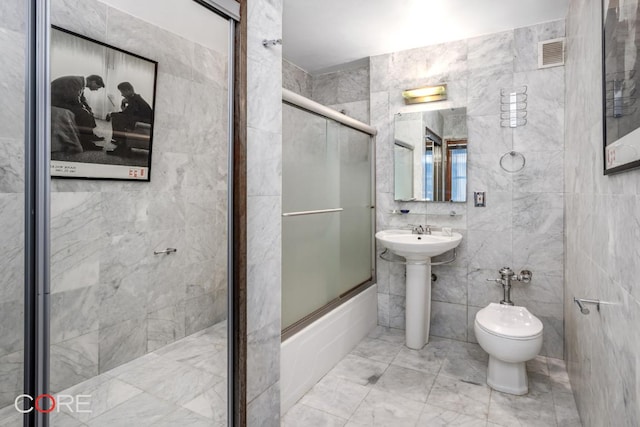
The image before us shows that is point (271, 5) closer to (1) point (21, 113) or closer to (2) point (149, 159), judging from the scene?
(2) point (149, 159)

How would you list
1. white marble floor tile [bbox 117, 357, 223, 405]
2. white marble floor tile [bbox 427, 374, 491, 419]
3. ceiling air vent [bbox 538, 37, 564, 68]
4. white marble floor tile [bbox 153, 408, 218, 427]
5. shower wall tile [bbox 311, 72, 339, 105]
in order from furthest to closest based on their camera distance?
shower wall tile [bbox 311, 72, 339, 105] < ceiling air vent [bbox 538, 37, 564, 68] < white marble floor tile [bbox 427, 374, 491, 419] < white marble floor tile [bbox 153, 408, 218, 427] < white marble floor tile [bbox 117, 357, 223, 405]

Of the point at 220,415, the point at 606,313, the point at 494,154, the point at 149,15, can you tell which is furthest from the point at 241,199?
the point at 494,154

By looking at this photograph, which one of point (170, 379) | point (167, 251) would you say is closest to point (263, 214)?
point (167, 251)

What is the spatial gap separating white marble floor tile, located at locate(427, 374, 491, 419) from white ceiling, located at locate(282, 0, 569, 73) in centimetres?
246

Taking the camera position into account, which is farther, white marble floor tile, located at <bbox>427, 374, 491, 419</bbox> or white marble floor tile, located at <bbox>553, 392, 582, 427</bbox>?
white marble floor tile, located at <bbox>427, 374, 491, 419</bbox>

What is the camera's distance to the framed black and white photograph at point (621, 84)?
1.01 metres

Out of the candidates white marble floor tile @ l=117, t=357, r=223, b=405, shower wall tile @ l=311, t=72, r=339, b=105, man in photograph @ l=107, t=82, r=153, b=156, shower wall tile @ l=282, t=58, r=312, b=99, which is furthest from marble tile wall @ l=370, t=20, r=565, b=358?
man in photograph @ l=107, t=82, r=153, b=156

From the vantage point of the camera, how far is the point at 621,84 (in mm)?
1151

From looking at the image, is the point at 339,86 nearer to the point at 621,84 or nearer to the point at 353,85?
the point at 353,85

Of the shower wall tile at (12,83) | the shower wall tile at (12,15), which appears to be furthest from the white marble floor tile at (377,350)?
the shower wall tile at (12,15)

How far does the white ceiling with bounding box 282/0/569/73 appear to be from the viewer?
7.86 feet

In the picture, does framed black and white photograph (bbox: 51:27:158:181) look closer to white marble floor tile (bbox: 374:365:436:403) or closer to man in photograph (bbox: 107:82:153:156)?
man in photograph (bbox: 107:82:153:156)

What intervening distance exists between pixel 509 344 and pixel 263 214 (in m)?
1.60

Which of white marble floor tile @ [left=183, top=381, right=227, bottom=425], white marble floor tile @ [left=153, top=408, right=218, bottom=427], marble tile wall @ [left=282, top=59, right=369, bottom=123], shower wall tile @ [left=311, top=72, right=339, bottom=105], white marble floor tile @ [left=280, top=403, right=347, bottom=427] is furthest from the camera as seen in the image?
shower wall tile @ [left=311, top=72, right=339, bottom=105]
